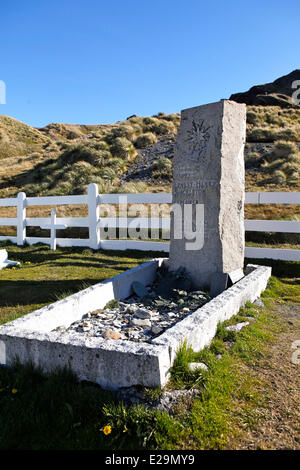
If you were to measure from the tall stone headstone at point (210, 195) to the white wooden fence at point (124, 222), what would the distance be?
1.71 metres

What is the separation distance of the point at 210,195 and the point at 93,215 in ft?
14.2

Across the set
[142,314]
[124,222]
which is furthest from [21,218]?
[142,314]

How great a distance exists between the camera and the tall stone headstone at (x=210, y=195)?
495 cm

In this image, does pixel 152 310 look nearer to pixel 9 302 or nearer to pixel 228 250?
pixel 228 250

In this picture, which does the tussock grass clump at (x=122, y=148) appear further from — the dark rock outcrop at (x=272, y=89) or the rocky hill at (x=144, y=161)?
the dark rock outcrop at (x=272, y=89)

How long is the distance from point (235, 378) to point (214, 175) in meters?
3.14

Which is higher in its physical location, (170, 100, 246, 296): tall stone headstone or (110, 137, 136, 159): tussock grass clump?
(110, 137, 136, 159): tussock grass clump

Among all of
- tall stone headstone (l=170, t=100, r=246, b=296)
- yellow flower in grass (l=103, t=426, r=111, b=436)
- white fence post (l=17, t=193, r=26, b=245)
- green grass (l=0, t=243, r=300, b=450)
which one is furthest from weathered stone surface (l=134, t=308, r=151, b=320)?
white fence post (l=17, t=193, r=26, b=245)

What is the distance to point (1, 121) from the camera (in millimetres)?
56094

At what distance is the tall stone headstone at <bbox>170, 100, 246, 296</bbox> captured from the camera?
4.95m

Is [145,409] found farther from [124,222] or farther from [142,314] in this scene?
[124,222]

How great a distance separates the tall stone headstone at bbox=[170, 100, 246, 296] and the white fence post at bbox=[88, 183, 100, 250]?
357cm

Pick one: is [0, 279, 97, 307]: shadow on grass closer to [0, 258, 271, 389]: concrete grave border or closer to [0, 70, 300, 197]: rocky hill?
[0, 258, 271, 389]: concrete grave border
